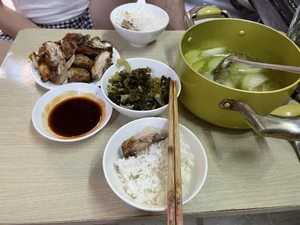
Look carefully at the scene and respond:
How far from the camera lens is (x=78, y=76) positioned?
3.33ft

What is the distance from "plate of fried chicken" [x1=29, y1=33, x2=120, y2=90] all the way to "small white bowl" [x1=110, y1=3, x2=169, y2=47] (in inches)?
4.8

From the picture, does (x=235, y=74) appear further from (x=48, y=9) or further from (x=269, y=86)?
(x=48, y=9)

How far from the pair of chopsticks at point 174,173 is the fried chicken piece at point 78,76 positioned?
0.36m

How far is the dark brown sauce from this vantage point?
0.88 metres

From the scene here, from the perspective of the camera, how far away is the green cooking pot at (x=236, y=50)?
0.76 m

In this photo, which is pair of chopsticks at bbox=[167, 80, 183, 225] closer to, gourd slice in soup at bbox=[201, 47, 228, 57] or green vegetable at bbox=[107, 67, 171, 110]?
green vegetable at bbox=[107, 67, 171, 110]

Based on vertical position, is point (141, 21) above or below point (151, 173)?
above

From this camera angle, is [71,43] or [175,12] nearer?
[71,43]

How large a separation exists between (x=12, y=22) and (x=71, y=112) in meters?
0.87

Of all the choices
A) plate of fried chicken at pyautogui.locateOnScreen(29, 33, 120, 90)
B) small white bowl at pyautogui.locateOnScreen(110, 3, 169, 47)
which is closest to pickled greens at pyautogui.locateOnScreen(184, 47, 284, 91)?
small white bowl at pyautogui.locateOnScreen(110, 3, 169, 47)

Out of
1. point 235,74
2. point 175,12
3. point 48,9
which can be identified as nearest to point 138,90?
point 235,74

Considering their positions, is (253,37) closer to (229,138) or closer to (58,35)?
(229,138)

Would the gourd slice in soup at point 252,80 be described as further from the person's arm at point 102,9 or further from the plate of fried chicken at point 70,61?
the person's arm at point 102,9

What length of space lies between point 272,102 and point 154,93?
1.26 ft
